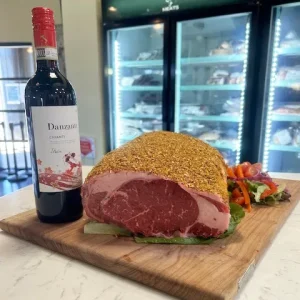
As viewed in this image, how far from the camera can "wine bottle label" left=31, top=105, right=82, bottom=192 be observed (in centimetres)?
64

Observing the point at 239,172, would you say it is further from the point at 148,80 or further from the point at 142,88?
the point at 148,80

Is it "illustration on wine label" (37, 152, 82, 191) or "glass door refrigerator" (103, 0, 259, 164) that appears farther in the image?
"glass door refrigerator" (103, 0, 259, 164)

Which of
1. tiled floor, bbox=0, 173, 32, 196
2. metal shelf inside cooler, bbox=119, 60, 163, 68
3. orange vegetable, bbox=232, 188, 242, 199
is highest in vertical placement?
metal shelf inside cooler, bbox=119, 60, 163, 68

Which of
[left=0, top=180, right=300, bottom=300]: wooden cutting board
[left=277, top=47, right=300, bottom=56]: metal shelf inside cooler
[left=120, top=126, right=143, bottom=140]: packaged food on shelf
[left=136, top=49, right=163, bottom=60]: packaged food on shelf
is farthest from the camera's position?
[left=120, top=126, right=143, bottom=140]: packaged food on shelf

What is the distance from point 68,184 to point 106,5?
2153 mm

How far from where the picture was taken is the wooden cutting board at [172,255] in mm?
483

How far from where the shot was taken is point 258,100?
1959 mm

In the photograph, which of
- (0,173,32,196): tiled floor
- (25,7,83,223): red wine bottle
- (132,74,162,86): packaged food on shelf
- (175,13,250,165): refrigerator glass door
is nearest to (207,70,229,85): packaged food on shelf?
(175,13,250,165): refrigerator glass door

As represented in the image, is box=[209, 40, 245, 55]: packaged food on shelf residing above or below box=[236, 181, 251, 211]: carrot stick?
above

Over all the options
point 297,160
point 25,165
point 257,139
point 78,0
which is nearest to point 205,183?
point 257,139

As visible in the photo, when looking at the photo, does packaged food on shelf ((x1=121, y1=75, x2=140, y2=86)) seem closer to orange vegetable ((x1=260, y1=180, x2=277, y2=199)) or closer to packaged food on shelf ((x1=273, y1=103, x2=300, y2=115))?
packaged food on shelf ((x1=273, y1=103, x2=300, y2=115))

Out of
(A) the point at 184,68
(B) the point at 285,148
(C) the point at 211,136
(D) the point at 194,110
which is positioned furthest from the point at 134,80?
(B) the point at 285,148

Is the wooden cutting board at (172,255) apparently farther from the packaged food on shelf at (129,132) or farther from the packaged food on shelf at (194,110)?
the packaged food on shelf at (129,132)

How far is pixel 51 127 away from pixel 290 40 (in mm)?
1939
